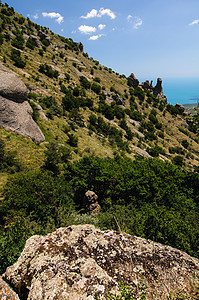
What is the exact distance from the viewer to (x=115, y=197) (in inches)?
666

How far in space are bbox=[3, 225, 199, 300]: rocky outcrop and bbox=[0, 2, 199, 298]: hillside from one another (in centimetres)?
183

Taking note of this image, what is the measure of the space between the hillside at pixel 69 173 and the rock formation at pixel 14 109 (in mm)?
124

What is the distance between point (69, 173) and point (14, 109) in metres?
13.0

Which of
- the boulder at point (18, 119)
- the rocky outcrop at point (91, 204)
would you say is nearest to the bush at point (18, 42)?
the boulder at point (18, 119)

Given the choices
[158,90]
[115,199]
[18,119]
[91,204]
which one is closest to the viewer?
[91,204]

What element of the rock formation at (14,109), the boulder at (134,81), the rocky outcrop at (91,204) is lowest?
the rocky outcrop at (91,204)

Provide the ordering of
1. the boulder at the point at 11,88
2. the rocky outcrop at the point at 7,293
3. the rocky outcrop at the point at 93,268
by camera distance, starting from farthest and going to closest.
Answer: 1. the boulder at the point at 11,88
2. the rocky outcrop at the point at 7,293
3. the rocky outcrop at the point at 93,268

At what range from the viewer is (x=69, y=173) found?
17.8 m

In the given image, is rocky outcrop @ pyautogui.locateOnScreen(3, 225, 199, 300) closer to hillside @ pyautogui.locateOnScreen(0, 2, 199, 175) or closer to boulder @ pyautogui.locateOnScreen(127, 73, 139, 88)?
hillside @ pyautogui.locateOnScreen(0, 2, 199, 175)

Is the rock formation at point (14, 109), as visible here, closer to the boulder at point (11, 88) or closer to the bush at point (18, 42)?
the boulder at point (11, 88)

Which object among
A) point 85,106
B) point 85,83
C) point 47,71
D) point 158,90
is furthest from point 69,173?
point 158,90

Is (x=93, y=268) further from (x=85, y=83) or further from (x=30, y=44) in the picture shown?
(x=30, y=44)

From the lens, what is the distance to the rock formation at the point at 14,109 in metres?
20.5

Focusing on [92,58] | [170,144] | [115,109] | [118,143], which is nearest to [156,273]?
[118,143]
